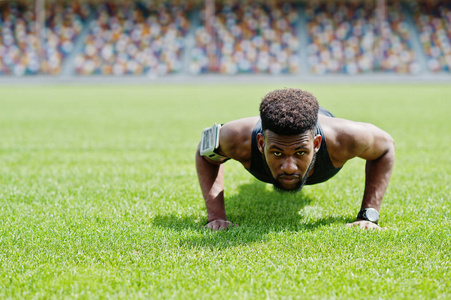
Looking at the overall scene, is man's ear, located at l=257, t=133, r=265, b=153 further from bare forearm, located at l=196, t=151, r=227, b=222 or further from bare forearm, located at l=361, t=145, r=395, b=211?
bare forearm, located at l=361, t=145, r=395, b=211

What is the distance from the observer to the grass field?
2600 mm

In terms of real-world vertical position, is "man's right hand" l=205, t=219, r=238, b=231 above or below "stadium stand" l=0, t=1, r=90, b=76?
below

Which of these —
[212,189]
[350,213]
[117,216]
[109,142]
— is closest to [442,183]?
[350,213]

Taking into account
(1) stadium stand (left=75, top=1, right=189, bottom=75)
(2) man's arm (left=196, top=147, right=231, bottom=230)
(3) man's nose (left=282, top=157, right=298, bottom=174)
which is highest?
(1) stadium stand (left=75, top=1, right=189, bottom=75)

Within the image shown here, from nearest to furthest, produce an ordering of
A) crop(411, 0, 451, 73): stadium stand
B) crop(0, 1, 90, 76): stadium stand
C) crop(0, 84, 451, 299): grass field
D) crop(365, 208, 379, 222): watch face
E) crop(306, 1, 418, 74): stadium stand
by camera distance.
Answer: crop(0, 84, 451, 299): grass field, crop(365, 208, 379, 222): watch face, crop(411, 0, 451, 73): stadium stand, crop(306, 1, 418, 74): stadium stand, crop(0, 1, 90, 76): stadium stand

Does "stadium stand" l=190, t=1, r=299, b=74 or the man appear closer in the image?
the man

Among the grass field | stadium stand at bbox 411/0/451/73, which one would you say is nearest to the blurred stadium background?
stadium stand at bbox 411/0/451/73

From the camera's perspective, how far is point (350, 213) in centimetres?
407

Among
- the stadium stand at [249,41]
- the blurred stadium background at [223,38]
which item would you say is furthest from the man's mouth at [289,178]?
the stadium stand at [249,41]

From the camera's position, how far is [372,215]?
3.68m

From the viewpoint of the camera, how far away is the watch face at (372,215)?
3.67m

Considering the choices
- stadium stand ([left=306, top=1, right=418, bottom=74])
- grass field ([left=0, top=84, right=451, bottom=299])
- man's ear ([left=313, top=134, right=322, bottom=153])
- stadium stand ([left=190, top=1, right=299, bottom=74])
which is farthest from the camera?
stadium stand ([left=190, top=1, right=299, bottom=74])

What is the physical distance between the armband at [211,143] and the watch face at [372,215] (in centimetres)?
124

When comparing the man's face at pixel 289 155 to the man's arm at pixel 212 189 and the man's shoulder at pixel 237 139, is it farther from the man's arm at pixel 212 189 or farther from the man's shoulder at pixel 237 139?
the man's arm at pixel 212 189
